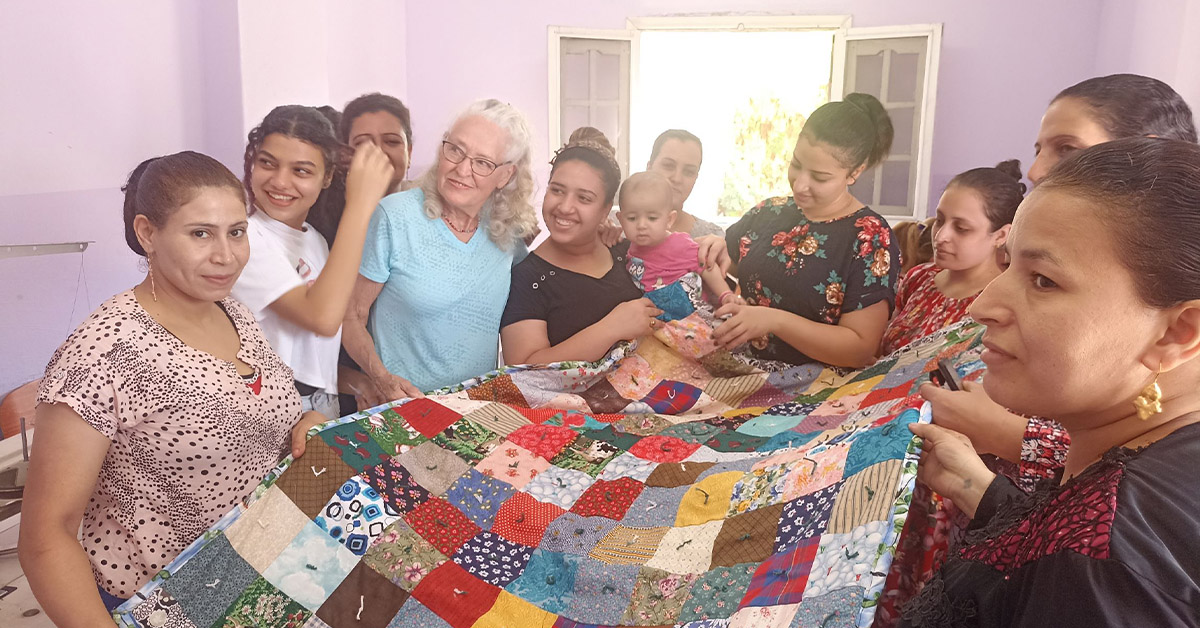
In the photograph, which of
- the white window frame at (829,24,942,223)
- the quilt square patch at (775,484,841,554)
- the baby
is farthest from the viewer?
the white window frame at (829,24,942,223)

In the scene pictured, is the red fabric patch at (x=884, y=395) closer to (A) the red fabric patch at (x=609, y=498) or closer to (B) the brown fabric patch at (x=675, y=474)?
(B) the brown fabric patch at (x=675, y=474)

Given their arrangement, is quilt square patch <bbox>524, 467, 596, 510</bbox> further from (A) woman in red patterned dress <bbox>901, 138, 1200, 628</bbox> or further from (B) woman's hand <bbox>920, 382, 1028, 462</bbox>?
(A) woman in red patterned dress <bbox>901, 138, 1200, 628</bbox>

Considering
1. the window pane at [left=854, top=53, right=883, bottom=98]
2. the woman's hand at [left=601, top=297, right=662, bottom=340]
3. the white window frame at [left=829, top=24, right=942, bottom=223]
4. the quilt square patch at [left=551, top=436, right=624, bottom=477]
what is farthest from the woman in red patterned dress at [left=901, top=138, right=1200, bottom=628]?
the window pane at [left=854, top=53, right=883, bottom=98]

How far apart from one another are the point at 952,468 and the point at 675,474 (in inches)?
23.1

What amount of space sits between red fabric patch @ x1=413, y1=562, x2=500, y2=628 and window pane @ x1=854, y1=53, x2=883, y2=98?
229 inches

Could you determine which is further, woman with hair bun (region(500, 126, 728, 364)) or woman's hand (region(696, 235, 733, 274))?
woman's hand (region(696, 235, 733, 274))

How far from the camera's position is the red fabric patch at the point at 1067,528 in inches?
31.0

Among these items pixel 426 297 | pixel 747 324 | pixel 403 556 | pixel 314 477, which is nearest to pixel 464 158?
pixel 426 297

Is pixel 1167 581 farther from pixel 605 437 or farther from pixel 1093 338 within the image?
pixel 605 437

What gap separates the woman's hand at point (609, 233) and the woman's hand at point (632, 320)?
1.18 ft

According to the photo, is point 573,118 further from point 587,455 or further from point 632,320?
point 587,455

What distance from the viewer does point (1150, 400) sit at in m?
0.85

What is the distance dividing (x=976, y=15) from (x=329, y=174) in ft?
19.0

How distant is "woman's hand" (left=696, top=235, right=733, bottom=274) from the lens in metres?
2.40
